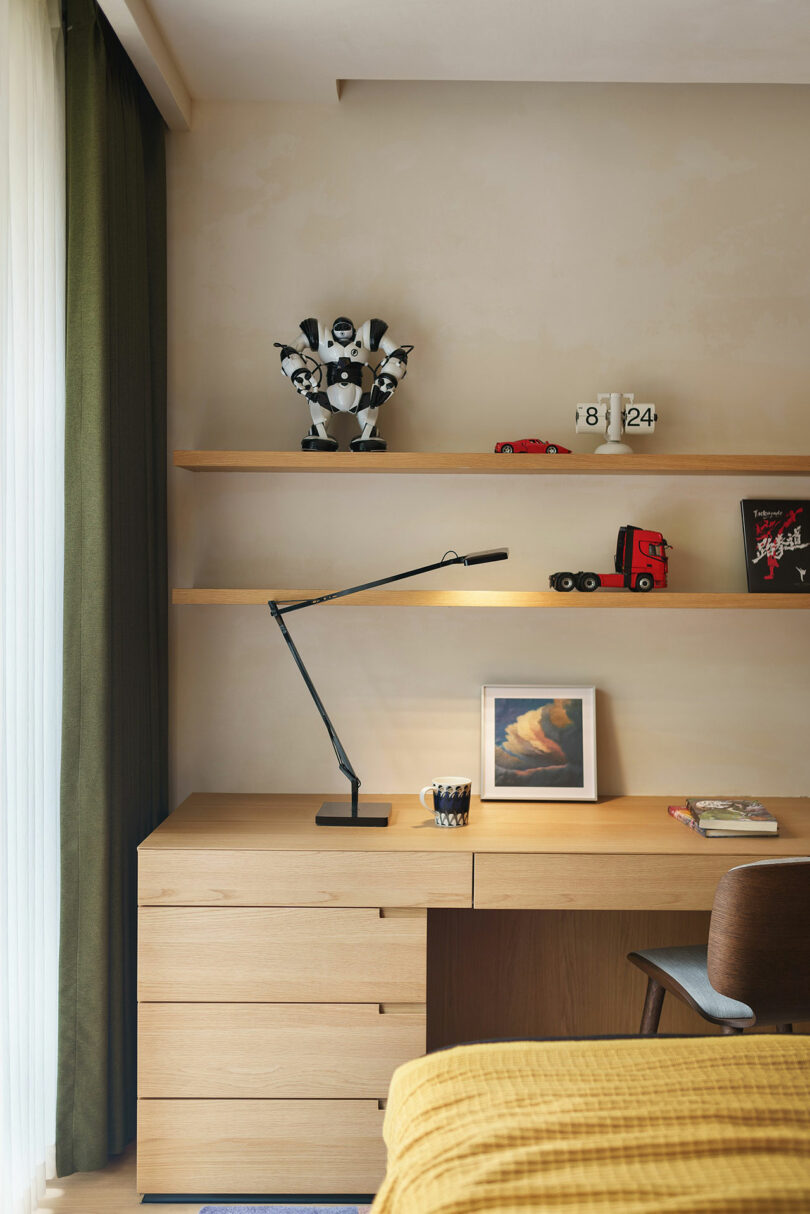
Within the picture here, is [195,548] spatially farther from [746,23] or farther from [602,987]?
[746,23]

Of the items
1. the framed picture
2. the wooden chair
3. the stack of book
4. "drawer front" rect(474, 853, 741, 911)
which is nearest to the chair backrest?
the wooden chair

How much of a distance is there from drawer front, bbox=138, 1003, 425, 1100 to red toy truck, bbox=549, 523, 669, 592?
42.9 inches

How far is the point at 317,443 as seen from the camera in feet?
7.30

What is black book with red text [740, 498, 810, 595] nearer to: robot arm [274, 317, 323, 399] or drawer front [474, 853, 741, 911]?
drawer front [474, 853, 741, 911]

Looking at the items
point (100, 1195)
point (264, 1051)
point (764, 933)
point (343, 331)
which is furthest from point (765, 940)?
point (343, 331)

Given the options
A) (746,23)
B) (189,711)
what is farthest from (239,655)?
(746,23)

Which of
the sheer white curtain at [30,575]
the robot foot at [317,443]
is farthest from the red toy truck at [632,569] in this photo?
the sheer white curtain at [30,575]

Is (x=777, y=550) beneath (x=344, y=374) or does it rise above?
beneath

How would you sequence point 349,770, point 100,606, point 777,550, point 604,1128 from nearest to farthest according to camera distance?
point 604,1128
point 100,606
point 349,770
point 777,550

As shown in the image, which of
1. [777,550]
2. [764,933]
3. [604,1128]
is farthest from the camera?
[777,550]

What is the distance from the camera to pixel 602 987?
2.41 m

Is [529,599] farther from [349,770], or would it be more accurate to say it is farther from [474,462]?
[349,770]

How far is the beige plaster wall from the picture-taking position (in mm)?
2379

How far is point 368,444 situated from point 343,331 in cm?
29
